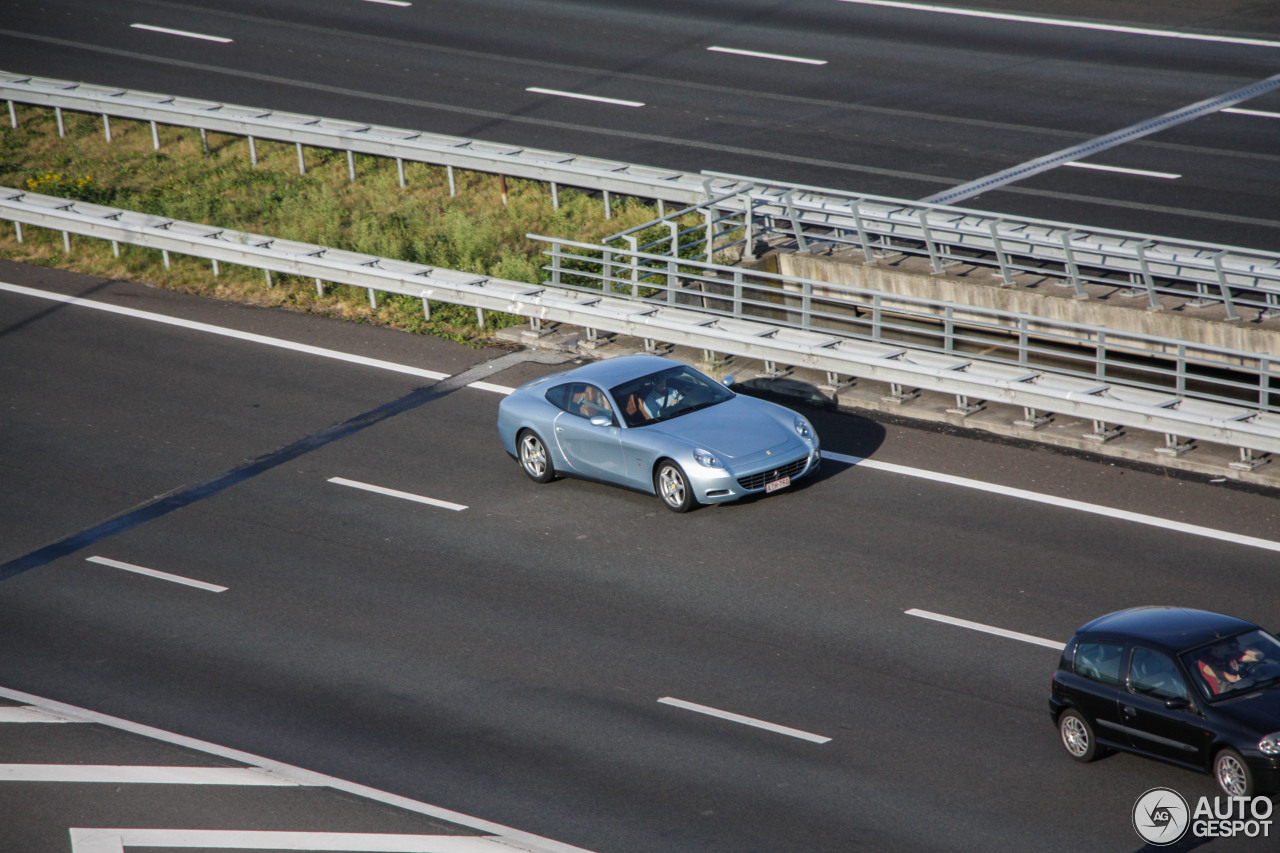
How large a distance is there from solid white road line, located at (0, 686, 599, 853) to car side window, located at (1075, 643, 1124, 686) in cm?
375

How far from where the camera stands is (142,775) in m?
10.9

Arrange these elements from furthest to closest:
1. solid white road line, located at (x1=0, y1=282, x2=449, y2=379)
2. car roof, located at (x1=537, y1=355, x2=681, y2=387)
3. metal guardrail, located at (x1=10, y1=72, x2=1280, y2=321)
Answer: solid white road line, located at (x1=0, y1=282, x2=449, y2=379) < metal guardrail, located at (x1=10, y1=72, x2=1280, y2=321) < car roof, located at (x1=537, y1=355, x2=681, y2=387)

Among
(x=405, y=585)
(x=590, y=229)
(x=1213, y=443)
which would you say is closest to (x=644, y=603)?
(x=405, y=585)

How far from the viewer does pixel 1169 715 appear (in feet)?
32.4

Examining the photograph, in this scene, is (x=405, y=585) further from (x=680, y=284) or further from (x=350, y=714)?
(x=680, y=284)

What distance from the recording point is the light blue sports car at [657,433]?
14898mm

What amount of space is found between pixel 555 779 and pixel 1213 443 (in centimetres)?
890

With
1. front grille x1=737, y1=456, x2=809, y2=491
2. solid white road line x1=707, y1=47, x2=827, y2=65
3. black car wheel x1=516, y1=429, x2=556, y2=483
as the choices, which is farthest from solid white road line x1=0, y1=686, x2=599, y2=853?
solid white road line x1=707, y1=47, x2=827, y2=65

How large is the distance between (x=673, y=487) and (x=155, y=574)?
5174mm

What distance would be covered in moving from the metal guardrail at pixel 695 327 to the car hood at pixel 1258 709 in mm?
5588

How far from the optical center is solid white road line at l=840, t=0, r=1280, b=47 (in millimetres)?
30375

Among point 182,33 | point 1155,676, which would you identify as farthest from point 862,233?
point 182,33

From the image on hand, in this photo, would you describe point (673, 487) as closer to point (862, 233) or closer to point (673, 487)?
point (673, 487)

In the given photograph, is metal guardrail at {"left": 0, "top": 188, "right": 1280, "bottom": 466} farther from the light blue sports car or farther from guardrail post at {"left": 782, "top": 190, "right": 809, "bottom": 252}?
guardrail post at {"left": 782, "top": 190, "right": 809, "bottom": 252}
